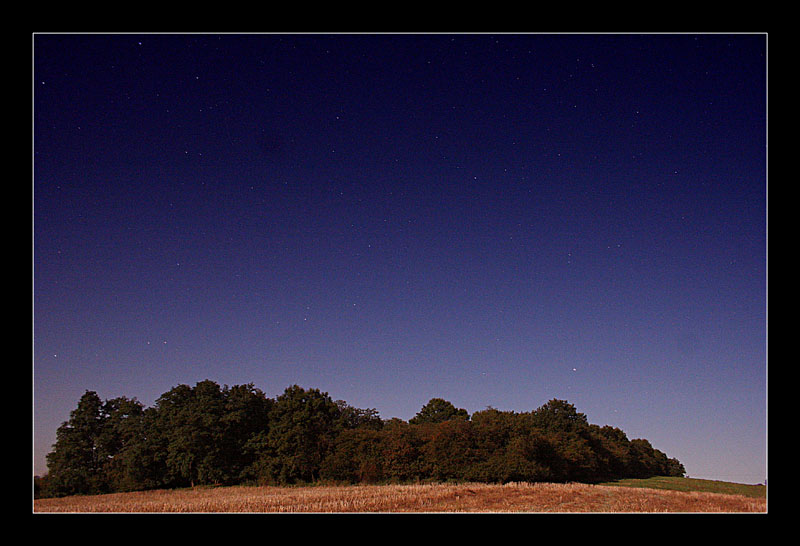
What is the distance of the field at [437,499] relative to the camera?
16875 mm

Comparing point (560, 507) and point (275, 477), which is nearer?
point (560, 507)

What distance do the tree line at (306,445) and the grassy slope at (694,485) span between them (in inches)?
44.6

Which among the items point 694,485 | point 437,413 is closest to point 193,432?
point 437,413

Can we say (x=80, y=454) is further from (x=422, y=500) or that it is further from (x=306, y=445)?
(x=422, y=500)

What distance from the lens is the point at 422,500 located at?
59.3ft

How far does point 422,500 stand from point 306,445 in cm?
653

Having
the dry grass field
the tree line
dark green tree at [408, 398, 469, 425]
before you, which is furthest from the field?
dark green tree at [408, 398, 469, 425]

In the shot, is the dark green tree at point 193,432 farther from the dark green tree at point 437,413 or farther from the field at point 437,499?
the dark green tree at point 437,413
